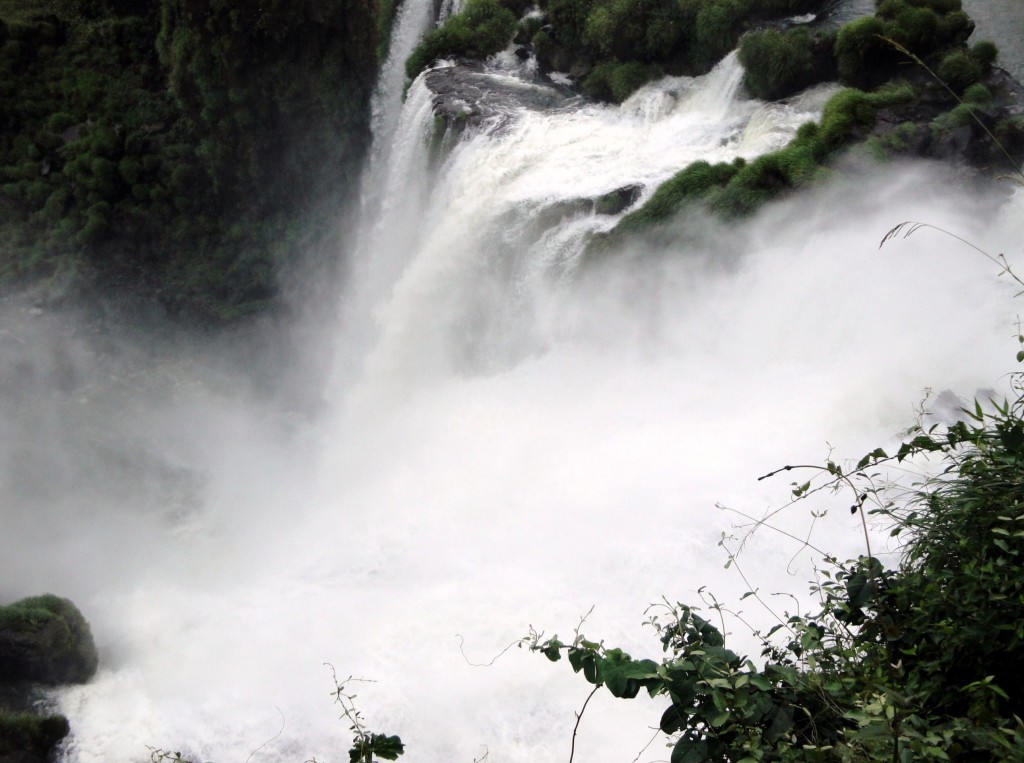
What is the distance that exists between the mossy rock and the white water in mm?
375

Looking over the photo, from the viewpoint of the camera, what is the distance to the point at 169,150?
16.5 metres

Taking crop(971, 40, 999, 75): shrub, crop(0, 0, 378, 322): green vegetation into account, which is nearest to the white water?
crop(971, 40, 999, 75): shrub

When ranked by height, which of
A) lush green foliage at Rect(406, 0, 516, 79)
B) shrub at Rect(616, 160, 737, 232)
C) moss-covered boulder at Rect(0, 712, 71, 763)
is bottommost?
moss-covered boulder at Rect(0, 712, 71, 763)

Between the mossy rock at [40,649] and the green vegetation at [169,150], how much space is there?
→ 9045 mm

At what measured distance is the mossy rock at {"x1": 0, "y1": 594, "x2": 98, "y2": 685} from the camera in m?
7.91

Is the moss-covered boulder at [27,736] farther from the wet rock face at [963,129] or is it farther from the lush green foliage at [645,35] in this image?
the lush green foliage at [645,35]

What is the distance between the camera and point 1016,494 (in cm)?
260

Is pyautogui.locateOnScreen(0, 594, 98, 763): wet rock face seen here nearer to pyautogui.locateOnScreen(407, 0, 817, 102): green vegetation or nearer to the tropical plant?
the tropical plant

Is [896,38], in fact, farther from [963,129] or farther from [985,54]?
[963,129]

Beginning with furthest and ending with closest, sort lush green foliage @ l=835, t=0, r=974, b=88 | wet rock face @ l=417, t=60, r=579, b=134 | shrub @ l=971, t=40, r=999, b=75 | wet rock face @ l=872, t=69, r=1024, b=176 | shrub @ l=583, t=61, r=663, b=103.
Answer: shrub @ l=583, t=61, r=663, b=103, wet rock face @ l=417, t=60, r=579, b=134, lush green foliage @ l=835, t=0, r=974, b=88, shrub @ l=971, t=40, r=999, b=75, wet rock face @ l=872, t=69, r=1024, b=176

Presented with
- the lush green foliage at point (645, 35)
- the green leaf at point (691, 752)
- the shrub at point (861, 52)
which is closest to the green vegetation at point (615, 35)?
the lush green foliage at point (645, 35)

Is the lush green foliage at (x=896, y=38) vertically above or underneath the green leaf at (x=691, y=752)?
above

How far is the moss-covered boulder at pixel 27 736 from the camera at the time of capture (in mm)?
7031

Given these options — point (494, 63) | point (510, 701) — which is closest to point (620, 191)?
point (494, 63)
